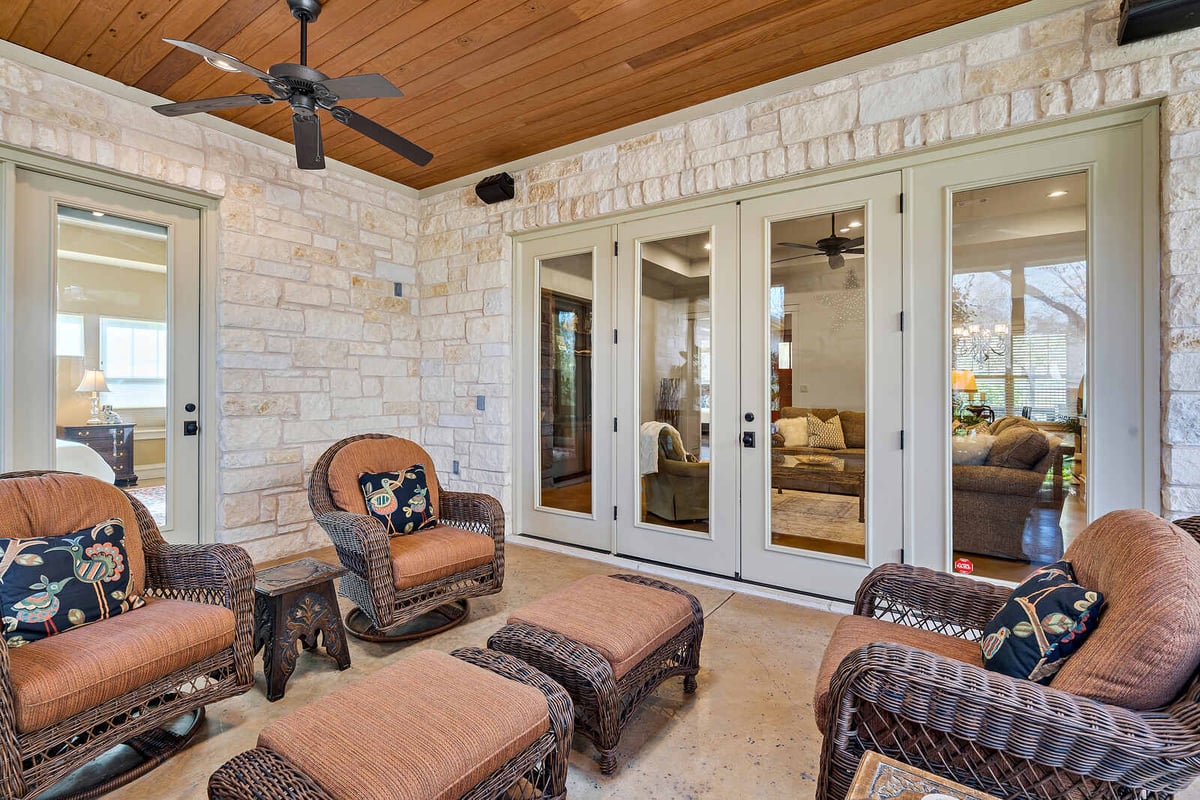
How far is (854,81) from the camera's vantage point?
9.62ft

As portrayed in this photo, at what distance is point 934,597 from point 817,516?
1.41m

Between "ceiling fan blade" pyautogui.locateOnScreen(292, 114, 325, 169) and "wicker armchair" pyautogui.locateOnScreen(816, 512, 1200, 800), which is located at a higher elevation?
"ceiling fan blade" pyautogui.locateOnScreen(292, 114, 325, 169)

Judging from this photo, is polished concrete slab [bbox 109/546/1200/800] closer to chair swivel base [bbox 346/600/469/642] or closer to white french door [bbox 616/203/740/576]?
chair swivel base [bbox 346/600/469/642]

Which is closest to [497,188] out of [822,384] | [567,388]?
[567,388]

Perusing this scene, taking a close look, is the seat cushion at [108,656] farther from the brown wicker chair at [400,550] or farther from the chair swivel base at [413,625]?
the chair swivel base at [413,625]

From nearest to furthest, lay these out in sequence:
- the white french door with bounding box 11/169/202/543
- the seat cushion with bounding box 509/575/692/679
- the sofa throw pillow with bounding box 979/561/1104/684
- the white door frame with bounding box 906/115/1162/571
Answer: the sofa throw pillow with bounding box 979/561/1104/684
the seat cushion with bounding box 509/575/692/679
the white door frame with bounding box 906/115/1162/571
the white french door with bounding box 11/169/202/543

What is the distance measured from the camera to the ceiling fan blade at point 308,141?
8.13 ft

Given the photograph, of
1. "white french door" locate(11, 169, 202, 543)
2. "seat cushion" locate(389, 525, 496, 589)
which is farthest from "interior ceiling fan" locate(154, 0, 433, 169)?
"seat cushion" locate(389, 525, 496, 589)

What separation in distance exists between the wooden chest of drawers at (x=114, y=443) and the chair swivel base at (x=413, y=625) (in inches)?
67.1

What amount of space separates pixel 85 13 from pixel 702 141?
3.15m

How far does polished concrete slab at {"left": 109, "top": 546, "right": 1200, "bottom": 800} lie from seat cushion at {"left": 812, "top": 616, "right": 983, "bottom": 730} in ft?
1.20

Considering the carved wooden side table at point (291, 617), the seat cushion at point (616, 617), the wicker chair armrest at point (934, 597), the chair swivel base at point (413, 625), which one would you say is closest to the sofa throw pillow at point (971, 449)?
the wicker chair armrest at point (934, 597)

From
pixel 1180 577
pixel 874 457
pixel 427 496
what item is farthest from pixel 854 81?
pixel 427 496

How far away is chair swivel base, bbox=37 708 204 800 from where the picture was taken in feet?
5.44
